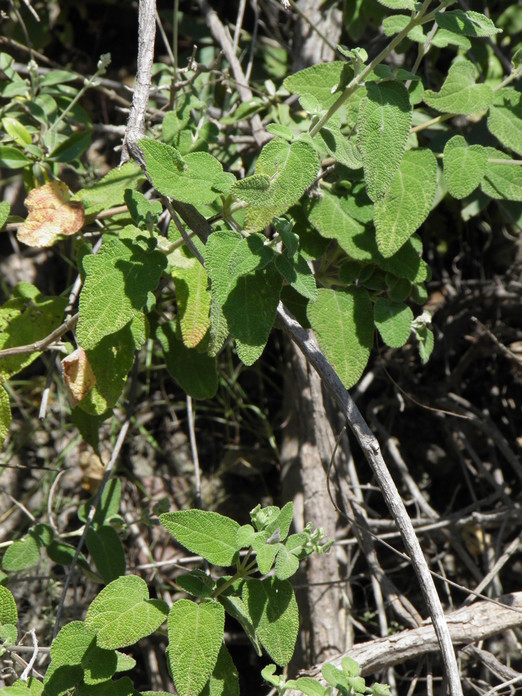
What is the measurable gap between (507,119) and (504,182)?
15 cm

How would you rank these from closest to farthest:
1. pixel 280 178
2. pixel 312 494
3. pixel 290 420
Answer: pixel 280 178
pixel 312 494
pixel 290 420

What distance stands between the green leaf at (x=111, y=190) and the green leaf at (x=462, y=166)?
693mm

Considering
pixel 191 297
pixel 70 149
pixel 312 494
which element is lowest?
pixel 312 494

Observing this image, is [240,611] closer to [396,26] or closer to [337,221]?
[337,221]

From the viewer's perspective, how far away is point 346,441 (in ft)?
7.04

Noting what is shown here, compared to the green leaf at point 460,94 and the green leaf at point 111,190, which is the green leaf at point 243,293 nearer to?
the green leaf at point 111,190

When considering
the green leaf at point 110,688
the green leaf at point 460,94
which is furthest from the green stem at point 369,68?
the green leaf at point 110,688

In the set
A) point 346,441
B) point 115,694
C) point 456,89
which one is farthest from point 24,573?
point 456,89

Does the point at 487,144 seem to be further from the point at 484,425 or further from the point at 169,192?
the point at 169,192

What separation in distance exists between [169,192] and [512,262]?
5.07ft

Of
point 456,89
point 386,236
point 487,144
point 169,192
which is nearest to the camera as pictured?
point 169,192

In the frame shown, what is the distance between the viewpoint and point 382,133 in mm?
1287

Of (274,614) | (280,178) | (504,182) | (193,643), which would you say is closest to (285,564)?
(274,614)

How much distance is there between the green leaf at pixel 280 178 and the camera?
1260 mm
